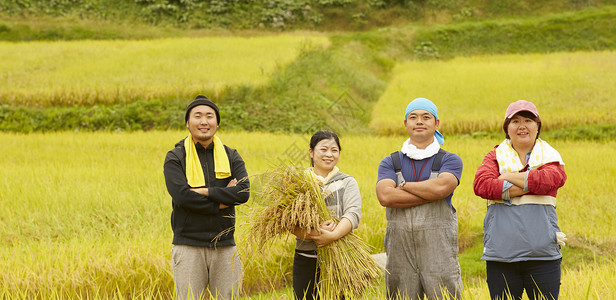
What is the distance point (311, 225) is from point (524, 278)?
55.0 inches

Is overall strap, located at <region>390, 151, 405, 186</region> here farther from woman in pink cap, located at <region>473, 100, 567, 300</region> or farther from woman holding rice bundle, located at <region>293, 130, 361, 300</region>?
woman in pink cap, located at <region>473, 100, 567, 300</region>

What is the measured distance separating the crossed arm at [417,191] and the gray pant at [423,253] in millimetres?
99

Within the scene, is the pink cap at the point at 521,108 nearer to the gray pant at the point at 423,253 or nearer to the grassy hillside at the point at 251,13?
the gray pant at the point at 423,253

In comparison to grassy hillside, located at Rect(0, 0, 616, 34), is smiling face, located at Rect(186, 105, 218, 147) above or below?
below

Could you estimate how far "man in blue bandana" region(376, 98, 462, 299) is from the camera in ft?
11.0

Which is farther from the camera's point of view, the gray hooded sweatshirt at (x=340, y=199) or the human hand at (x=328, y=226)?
the gray hooded sweatshirt at (x=340, y=199)

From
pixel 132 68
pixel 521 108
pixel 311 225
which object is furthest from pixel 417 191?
pixel 132 68

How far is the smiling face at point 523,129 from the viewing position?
3344 mm

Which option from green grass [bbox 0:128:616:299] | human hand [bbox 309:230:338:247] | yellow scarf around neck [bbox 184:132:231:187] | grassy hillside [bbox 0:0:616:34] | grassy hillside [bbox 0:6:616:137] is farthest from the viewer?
grassy hillside [bbox 0:0:616:34]

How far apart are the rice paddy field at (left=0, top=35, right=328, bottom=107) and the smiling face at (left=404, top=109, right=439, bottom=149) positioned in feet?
40.4

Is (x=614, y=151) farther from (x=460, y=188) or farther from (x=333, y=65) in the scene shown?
(x=333, y=65)

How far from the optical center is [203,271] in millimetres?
3615

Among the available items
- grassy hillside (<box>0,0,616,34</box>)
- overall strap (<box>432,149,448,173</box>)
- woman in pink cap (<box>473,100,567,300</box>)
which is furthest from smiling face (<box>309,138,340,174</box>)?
grassy hillside (<box>0,0,616,34</box>)

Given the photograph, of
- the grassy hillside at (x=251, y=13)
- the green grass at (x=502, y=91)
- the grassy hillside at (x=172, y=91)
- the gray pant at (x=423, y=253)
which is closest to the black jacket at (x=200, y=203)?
the gray pant at (x=423, y=253)
